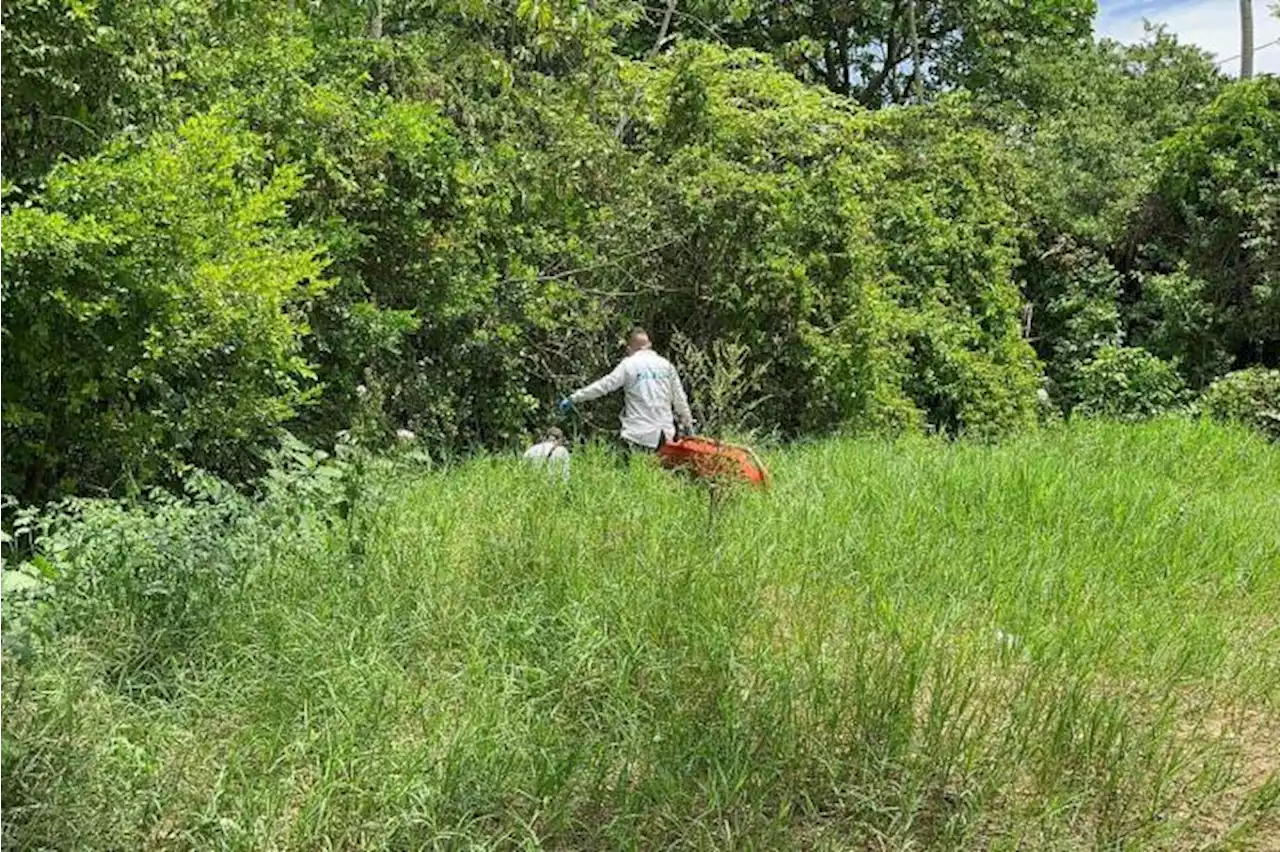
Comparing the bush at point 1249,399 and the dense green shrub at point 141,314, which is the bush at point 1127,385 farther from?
the dense green shrub at point 141,314

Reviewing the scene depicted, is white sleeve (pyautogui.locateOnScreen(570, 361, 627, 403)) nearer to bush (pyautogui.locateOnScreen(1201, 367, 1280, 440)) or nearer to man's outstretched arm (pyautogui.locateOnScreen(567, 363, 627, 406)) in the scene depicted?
man's outstretched arm (pyautogui.locateOnScreen(567, 363, 627, 406))

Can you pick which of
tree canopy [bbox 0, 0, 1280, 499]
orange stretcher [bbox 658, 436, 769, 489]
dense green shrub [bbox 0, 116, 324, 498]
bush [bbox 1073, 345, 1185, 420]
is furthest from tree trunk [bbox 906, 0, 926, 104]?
dense green shrub [bbox 0, 116, 324, 498]

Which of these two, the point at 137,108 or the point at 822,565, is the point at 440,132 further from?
the point at 822,565

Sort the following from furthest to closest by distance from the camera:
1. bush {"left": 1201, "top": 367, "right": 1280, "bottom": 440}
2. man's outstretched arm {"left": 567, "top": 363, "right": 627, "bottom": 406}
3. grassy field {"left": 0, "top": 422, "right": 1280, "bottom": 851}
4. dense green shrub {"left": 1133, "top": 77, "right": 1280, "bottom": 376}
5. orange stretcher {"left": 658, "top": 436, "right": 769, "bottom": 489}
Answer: dense green shrub {"left": 1133, "top": 77, "right": 1280, "bottom": 376} < bush {"left": 1201, "top": 367, "right": 1280, "bottom": 440} < man's outstretched arm {"left": 567, "top": 363, "right": 627, "bottom": 406} < orange stretcher {"left": 658, "top": 436, "right": 769, "bottom": 489} < grassy field {"left": 0, "top": 422, "right": 1280, "bottom": 851}

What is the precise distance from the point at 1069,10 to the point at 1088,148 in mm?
6775

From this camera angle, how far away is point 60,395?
5574mm

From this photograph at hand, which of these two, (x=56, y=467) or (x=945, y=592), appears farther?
(x=56, y=467)

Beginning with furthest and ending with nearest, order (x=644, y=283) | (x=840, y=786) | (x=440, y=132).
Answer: (x=644, y=283), (x=440, y=132), (x=840, y=786)

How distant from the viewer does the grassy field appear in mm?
2734

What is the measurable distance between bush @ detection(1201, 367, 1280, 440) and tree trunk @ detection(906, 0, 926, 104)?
31.4 feet

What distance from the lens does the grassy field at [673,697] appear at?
2.73 m

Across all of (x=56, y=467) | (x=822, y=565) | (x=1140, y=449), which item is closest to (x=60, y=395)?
(x=56, y=467)

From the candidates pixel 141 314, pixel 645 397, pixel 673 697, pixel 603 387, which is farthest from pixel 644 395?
pixel 673 697

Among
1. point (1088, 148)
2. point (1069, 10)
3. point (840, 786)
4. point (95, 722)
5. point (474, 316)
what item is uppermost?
point (1069, 10)
